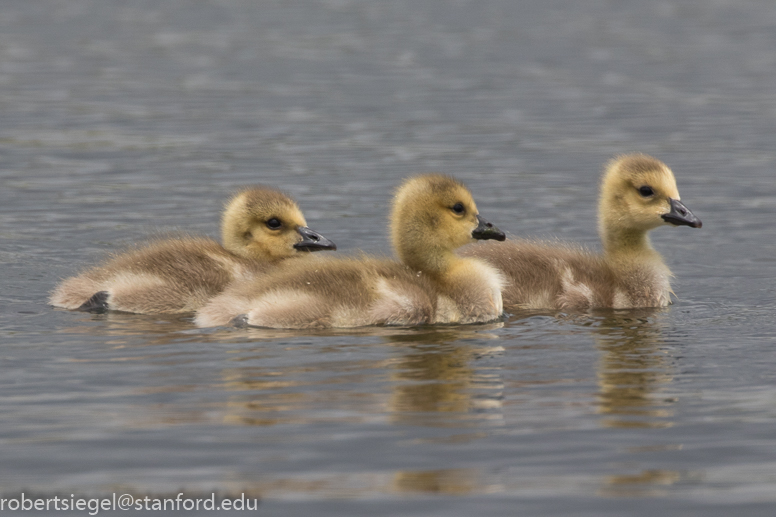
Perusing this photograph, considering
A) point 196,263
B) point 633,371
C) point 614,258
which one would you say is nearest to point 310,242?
point 196,263

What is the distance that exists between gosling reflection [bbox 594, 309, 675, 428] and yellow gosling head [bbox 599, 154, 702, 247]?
2.53 ft

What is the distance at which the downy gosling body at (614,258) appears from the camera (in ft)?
32.8

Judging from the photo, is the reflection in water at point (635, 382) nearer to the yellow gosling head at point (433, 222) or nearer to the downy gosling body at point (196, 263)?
the yellow gosling head at point (433, 222)

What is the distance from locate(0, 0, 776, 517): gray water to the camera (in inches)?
242

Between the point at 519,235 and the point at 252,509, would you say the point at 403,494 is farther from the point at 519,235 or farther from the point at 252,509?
the point at 519,235

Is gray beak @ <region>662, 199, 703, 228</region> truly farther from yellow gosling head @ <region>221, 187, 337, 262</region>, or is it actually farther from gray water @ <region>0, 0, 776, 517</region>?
yellow gosling head @ <region>221, 187, 337, 262</region>

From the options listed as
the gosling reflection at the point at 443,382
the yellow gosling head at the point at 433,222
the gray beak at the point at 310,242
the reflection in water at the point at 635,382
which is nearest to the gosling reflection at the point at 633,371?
the reflection in water at the point at 635,382

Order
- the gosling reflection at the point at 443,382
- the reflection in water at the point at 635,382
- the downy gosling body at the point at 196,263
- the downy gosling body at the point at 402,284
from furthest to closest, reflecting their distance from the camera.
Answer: the downy gosling body at the point at 196,263, the downy gosling body at the point at 402,284, the gosling reflection at the point at 443,382, the reflection in water at the point at 635,382

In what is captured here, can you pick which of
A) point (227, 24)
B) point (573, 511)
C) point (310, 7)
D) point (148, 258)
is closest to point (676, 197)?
point (148, 258)

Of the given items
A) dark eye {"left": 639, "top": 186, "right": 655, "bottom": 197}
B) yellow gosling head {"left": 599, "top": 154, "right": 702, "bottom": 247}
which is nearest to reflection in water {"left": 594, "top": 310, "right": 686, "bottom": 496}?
yellow gosling head {"left": 599, "top": 154, "right": 702, "bottom": 247}

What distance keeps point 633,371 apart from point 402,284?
179 centimetres

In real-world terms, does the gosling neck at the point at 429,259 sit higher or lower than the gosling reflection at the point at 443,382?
higher

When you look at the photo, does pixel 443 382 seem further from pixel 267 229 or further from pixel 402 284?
pixel 267 229

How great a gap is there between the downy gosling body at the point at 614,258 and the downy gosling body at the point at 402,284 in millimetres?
498
